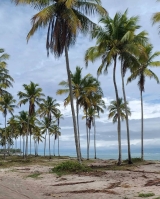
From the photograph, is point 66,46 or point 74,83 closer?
point 66,46

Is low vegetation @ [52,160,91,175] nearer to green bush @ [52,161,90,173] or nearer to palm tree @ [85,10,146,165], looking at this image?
green bush @ [52,161,90,173]

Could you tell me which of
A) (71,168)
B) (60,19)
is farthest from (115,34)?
(71,168)

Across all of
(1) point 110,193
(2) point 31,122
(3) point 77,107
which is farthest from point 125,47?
(2) point 31,122

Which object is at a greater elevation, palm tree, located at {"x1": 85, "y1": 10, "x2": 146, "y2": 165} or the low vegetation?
palm tree, located at {"x1": 85, "y1": 10, "x2": 146, "y2": 165}

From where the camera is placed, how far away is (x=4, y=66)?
27.0 meters

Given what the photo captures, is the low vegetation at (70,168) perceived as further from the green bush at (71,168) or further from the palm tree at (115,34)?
the palm tree at (115,34)

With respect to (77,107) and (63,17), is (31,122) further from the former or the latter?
(63,17)

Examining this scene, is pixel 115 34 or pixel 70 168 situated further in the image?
pixel 115 34

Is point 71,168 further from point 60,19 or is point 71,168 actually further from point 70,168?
point 60,19

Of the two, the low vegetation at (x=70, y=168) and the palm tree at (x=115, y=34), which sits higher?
the palm tree at (x=115, y=34)

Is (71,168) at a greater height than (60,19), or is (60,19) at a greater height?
(60,19)

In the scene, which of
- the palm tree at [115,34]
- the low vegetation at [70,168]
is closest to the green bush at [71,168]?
the low vegetation at [70,168]

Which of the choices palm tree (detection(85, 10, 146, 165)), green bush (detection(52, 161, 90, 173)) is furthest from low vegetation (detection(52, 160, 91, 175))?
palm tree (detection(85, 10, 146, 165))

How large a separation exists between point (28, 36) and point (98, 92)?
16.8 m
